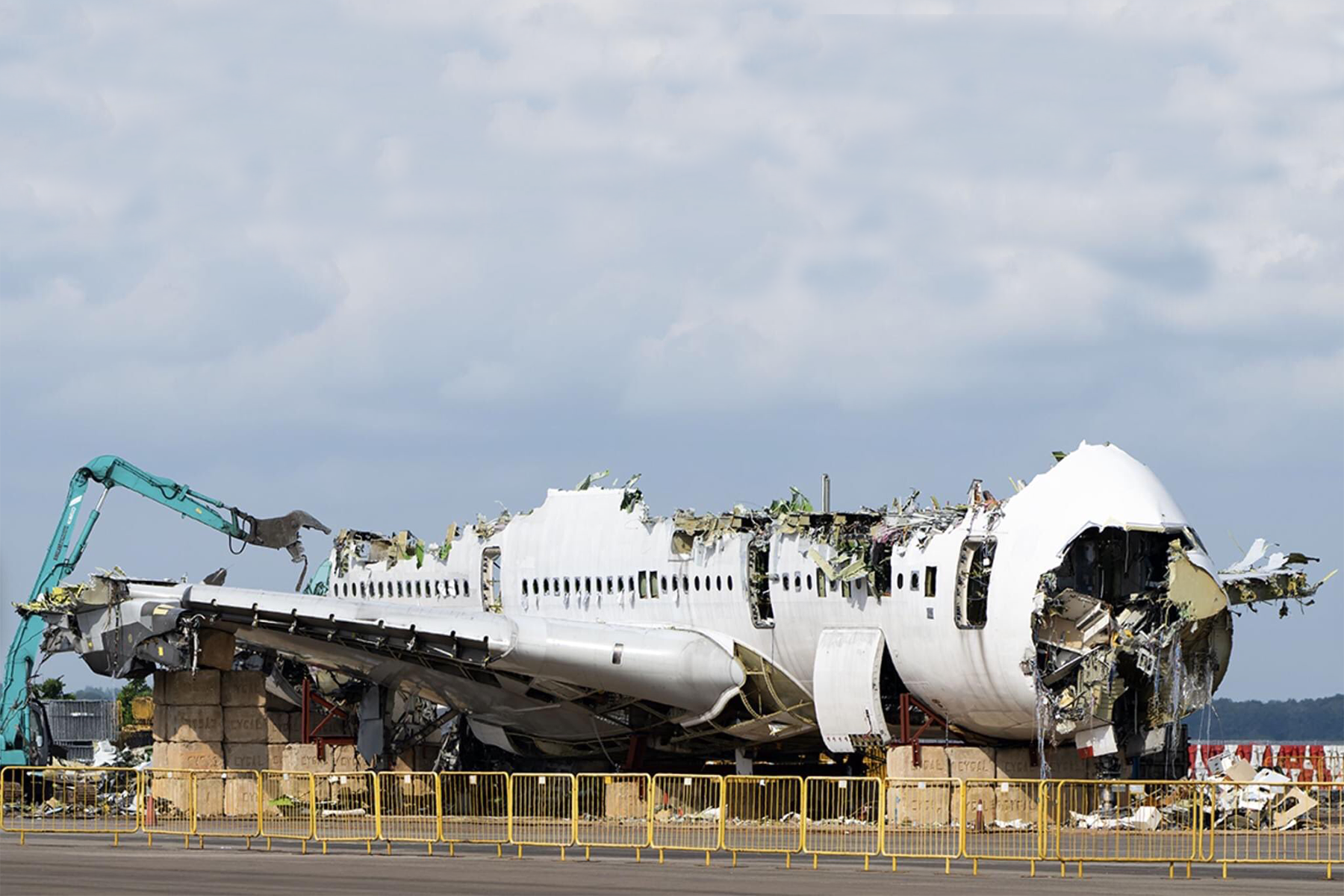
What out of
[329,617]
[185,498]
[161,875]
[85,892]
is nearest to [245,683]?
[329,617]

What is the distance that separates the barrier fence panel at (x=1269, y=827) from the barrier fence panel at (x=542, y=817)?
379 inches

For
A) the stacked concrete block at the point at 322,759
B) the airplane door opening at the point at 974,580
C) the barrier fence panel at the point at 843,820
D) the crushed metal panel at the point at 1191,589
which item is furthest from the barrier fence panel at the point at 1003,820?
the stacked concrete block at the point at 322,759

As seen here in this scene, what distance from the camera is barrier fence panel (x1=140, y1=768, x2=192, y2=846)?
36.3m

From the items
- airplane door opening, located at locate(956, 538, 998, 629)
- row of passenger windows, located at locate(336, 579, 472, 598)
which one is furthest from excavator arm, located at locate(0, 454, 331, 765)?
airplane door opening, located at locate(956, 538, 998, 629)

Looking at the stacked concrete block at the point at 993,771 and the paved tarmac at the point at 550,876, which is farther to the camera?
the stacked concrete block at the point at 993,771

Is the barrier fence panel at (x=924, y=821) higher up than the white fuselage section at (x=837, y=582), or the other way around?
the white fuselage section at (x=837, y=582)

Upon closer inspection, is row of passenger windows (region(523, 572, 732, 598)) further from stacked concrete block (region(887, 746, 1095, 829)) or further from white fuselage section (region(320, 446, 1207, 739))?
stacked concrete block (region(887, 746, 1095, 829))

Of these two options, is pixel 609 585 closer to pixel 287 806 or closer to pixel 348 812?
pixel 287 806

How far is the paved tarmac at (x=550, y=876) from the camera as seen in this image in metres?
23.9

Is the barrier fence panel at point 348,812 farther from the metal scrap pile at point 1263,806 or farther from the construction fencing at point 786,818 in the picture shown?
the metal scrap pile at point 1263,806

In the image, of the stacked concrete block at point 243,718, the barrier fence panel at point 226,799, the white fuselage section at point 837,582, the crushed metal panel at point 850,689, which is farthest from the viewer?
the stacked concrete block at point 243,718

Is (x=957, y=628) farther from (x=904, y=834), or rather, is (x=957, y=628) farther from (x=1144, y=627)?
(x=904, y=834)

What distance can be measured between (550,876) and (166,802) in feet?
61.3

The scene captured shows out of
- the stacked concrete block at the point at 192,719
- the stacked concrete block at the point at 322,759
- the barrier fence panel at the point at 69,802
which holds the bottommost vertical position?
the barrier fence panel at the point at 69,802
